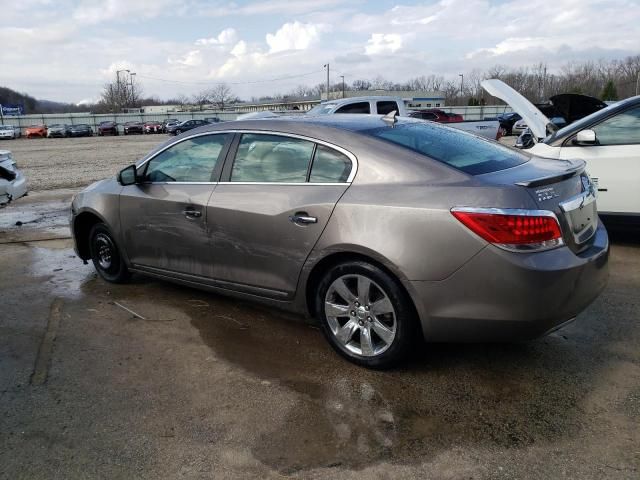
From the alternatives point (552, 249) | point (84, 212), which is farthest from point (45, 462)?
point (84, 212)

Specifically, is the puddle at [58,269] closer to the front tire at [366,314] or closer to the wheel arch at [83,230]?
the wheel arch at [83,230]

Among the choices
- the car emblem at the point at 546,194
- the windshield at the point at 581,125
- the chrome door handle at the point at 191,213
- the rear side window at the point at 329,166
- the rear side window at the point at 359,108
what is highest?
the rear side window at the point at 359,108

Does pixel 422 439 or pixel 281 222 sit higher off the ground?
pixel 281 222

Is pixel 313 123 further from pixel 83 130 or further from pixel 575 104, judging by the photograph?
pixel 83 130

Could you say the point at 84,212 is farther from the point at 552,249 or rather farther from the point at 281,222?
the point at 552,249

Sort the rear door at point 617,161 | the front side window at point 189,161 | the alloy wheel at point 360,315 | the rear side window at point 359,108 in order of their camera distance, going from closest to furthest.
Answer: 1. the alloy wheel at point 360,315
2. the front side window at point 189,161
3. the rear door at point 617,161
4. the rear side window at point 359,108

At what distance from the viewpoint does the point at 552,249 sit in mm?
2982

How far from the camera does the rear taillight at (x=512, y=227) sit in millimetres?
2904

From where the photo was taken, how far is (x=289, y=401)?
318 centimetres

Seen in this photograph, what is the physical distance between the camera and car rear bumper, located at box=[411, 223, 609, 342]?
2.90 meters

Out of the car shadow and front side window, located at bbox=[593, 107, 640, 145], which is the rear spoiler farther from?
front side window, located at bbox=[593, 107, 640, 145]

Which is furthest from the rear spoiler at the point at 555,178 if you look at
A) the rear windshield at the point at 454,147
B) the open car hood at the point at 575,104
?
the open car hood at the point at 575,104

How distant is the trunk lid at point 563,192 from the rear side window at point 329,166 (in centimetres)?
83

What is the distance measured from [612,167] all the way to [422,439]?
4.30m
